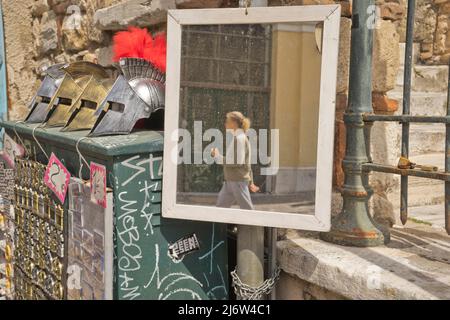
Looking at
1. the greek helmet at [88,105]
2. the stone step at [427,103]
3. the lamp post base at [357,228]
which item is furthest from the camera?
the stone step at [427,103]

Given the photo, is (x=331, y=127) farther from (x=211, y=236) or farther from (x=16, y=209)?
(x=16, y=209)

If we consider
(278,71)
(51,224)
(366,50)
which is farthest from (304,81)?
(51,224)

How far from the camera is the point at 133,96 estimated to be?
2367mm

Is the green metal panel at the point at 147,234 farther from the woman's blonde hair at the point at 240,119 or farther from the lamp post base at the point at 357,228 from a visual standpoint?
the lamp post base at the point at 357,228

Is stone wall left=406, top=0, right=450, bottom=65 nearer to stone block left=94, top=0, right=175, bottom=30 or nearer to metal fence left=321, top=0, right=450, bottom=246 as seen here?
stone block left=94, top=0, right=175, bottom=30

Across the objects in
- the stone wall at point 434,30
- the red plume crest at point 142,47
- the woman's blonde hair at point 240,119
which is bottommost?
the woman's blonde hair at point 240,119

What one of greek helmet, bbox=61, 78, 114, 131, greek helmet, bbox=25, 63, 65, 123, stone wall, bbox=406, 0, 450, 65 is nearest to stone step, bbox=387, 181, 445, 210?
stone wall, bbox=406, 0, 450, 65

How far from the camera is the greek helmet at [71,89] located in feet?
9.30

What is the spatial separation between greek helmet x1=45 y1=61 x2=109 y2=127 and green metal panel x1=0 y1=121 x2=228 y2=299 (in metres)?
0.45

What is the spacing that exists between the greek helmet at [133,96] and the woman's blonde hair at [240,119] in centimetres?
43

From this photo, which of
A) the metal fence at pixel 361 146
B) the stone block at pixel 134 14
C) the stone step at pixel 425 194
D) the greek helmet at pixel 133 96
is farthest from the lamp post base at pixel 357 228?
the stone block at pixel 134 14

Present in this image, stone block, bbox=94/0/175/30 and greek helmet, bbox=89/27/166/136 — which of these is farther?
stone block, bbox=94/0/175/30

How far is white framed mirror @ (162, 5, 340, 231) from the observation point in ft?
6.64
